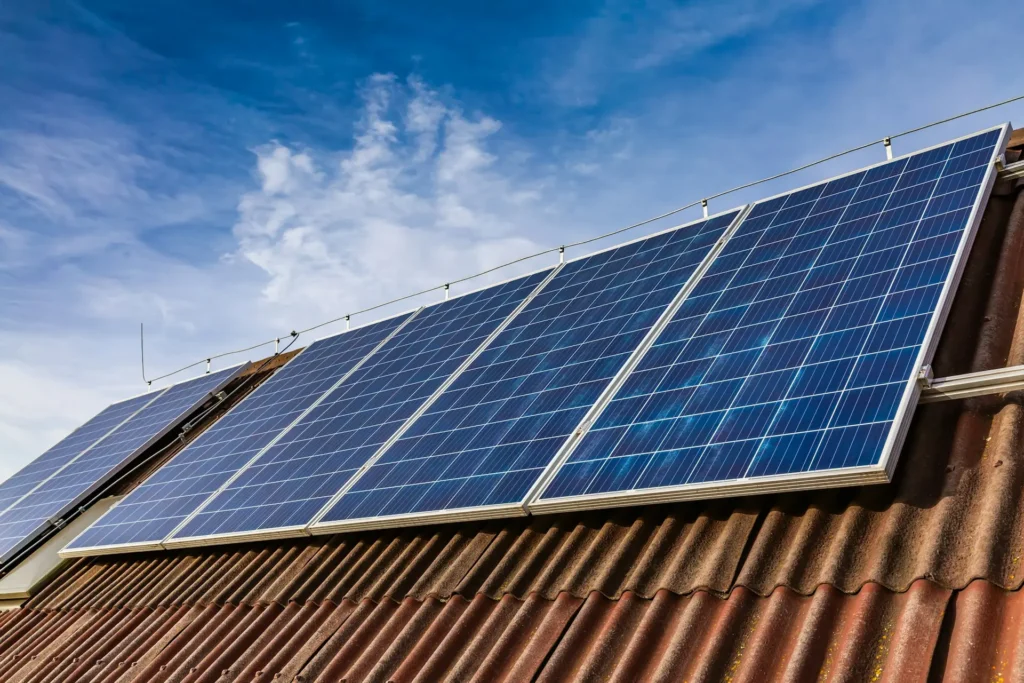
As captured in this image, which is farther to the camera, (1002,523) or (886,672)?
(1002,523)

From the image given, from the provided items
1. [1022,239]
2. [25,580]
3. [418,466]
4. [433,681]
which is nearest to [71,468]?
[25,580]

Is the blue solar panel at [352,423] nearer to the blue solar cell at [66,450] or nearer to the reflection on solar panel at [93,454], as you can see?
the reflection on solar panel at [93,454]

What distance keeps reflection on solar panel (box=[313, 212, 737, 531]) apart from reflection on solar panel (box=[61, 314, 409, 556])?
4186 millimetres

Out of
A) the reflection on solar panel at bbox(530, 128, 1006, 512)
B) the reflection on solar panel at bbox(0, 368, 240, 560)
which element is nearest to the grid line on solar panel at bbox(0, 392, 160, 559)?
the reflection on solar panel at bbox(0, 368, 240, 560)

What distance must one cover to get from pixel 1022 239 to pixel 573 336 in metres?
4.86

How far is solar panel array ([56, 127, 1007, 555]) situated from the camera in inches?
263

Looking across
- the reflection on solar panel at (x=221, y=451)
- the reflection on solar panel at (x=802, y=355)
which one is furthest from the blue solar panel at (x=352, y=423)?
the reflection on solar panel at (x=802, y=355)

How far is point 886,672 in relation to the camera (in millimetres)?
4707

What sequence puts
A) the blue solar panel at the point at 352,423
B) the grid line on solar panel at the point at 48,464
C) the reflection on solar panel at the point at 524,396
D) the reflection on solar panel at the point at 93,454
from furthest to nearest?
the reflection on solar panel at the point at 93,454, the grid line on solar panel at the point at 48,464, the blue solar panel at the point at 352,423, the reflection on solar panel at the point at 524,396

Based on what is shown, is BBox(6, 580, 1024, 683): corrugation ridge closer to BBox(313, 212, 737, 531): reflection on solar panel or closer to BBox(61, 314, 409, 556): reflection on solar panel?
BBox(313, 212, 737, 531): reflection on solar panel

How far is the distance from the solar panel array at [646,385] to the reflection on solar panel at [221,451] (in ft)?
0.25

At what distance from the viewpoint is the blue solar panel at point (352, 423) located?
1086 centimetres

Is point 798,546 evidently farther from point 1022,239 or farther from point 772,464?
point 1022,239

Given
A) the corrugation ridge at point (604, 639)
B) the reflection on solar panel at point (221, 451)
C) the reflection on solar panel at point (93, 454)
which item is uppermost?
the reflection on solar panel at point (93, 454)
